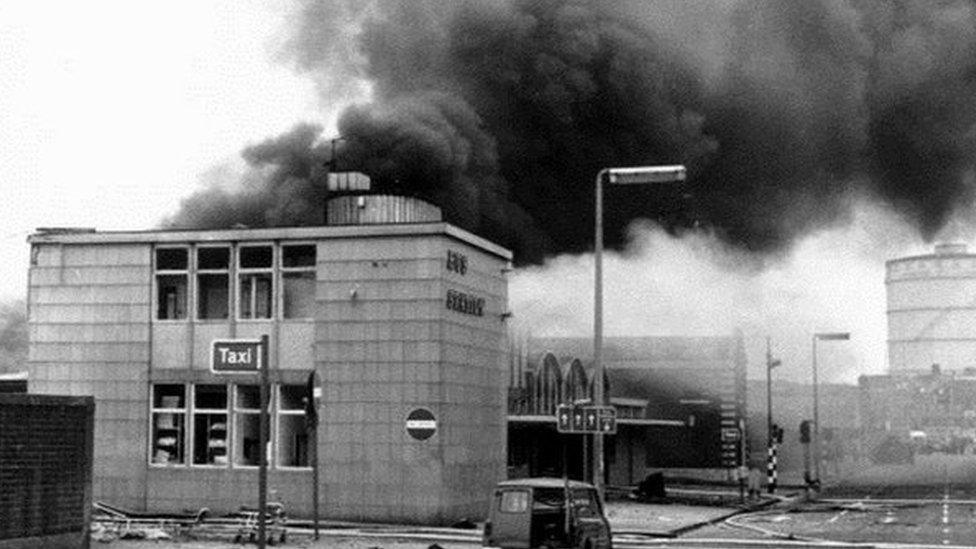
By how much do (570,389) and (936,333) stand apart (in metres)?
92.7

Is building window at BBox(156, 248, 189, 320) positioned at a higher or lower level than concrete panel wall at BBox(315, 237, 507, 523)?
higher

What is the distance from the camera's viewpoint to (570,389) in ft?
220

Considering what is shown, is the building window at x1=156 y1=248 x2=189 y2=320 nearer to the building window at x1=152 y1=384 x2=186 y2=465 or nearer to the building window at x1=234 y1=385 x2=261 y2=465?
the building window at x1=152 y1=384 x2=186 y2=465

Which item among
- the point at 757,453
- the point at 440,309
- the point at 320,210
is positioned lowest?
the point at 757,453

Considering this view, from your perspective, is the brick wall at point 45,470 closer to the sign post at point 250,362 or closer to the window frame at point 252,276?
the sign post at point 250,362

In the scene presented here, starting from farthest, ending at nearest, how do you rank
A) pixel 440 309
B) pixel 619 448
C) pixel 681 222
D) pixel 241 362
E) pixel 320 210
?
1. pixel 619 448
2. pixel 681 222
3. pixel 320 210
4. pixel 440 309
5. pixel 241 362

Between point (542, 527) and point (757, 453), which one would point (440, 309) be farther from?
point (757, 453)

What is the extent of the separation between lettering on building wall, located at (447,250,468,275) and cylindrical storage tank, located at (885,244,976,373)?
4632 inches

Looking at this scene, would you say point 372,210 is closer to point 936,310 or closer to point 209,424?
point 209,424

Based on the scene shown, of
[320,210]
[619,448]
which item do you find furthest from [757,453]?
[320,210]

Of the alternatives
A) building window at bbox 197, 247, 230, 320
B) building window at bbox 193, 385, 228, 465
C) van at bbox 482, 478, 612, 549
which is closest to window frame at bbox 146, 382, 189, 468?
building window at bbox 193, 385, 228, 465

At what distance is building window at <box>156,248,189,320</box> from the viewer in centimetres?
4162

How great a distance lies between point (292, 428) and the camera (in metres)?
40.3

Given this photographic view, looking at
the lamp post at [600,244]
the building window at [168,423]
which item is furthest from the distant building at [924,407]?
the lamp post at [600,244]
